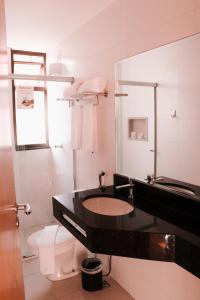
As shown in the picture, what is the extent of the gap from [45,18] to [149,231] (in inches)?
75.0

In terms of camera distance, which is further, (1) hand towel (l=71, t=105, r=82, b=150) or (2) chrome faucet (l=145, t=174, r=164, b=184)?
(1) hand towel (l=71, t=105, r=82, b=150)

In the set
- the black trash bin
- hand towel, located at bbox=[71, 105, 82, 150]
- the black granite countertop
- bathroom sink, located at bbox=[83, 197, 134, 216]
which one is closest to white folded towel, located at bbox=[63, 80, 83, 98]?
hand towel, located at bbox=[71, 105, 82, 150]

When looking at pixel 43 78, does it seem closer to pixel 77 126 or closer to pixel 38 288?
pixel 77 126

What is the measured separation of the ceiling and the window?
0.36 m

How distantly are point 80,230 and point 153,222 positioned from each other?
40 centimetres

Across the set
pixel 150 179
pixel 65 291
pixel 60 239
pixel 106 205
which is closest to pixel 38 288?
pixel 65 291

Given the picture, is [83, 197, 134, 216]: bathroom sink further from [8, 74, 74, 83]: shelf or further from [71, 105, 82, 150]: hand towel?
[8, 74, 74, 83]: shelf

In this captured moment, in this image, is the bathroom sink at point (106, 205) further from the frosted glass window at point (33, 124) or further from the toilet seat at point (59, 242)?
the frosted glass window at point (33, 124)

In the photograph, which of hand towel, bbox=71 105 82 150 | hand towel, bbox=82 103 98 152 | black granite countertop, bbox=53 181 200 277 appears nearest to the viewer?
black granite countertop, bbox=53 181 200 277

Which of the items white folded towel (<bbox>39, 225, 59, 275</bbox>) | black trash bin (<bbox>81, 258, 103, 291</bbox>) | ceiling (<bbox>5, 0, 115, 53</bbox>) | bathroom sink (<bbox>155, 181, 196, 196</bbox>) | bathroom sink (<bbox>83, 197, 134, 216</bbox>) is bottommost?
black trash bin (<bbox>81, 258, 103, 291</bbox>)

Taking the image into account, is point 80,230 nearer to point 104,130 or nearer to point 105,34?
point 104,130

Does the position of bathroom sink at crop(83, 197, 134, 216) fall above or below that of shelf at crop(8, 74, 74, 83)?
below

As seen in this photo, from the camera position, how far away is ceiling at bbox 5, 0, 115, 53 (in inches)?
74.1

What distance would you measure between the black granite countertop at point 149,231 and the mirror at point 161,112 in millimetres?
193
